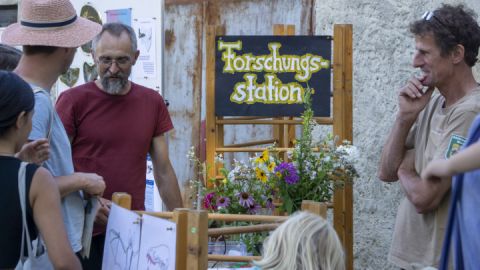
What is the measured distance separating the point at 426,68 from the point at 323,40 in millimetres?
1528

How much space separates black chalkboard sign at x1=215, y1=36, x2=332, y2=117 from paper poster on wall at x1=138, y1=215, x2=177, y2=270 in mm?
1866

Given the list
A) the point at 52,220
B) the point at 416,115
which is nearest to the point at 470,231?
the point at 416,115

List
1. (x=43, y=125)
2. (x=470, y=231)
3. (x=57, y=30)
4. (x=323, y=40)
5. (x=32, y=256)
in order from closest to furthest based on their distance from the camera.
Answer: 1. (x=470, y=231)
2. (x=32, y=256)
3. (x=43, y=125)
4. (x=57, y=30)
5. (x=323, y=40)

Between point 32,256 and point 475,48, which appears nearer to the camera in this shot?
point 32,256

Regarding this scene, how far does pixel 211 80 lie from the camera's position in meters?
5.05

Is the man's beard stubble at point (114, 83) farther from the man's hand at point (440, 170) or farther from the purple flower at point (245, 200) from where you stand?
the man's hand at point (440, 170)

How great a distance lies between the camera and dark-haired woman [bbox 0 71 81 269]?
270cm

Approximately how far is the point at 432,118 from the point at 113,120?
161 cm

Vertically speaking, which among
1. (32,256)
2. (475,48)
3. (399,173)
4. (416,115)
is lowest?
(32,256)

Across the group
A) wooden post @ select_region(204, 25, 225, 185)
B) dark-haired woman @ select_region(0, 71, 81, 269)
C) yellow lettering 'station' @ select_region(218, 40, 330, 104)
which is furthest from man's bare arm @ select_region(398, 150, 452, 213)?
wooden post @ select_region(204, 25, 225, 185)

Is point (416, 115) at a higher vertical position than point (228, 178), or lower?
higher

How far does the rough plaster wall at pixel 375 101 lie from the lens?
5.67 meters

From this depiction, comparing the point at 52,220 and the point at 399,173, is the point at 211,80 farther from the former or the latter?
the point at 52,220

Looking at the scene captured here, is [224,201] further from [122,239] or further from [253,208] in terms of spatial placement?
[122,239]
